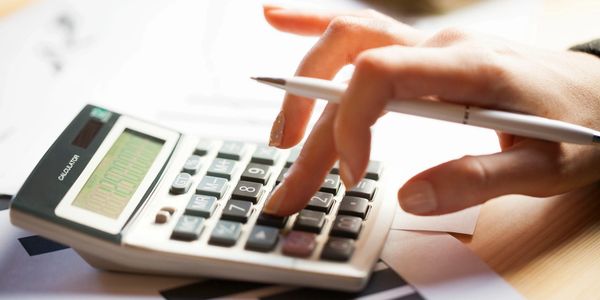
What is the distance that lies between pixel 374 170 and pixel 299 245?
0.42 ft

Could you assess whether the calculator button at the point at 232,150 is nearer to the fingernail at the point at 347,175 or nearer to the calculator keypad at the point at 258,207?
the calculator keypad at the point at 258,207

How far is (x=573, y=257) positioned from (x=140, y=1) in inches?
28.2

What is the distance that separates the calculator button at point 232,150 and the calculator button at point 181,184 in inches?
1.7

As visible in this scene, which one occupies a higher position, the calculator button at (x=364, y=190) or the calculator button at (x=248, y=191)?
the calculator button at (x=364, y=190)

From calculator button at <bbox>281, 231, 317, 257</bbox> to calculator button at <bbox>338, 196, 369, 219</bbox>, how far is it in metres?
0.04

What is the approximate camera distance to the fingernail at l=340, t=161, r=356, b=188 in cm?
51

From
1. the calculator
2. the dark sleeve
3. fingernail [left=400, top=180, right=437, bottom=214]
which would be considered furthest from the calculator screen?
the dark sleeve

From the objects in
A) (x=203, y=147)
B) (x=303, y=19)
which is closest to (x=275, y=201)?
(x=203, y=147)

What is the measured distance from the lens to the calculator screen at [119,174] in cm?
54

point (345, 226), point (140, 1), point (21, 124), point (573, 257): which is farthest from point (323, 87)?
point (140, 1)

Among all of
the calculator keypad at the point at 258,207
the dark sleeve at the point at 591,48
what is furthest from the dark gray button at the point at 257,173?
the dark sleeve at the point at 591,48

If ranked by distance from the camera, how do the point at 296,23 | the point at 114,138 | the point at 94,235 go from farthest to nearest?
1. the point at 296,23
2. the point at 114,138
3. the point at 94,235

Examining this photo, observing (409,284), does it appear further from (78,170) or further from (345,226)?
(78,170)

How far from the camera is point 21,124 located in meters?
0.77
